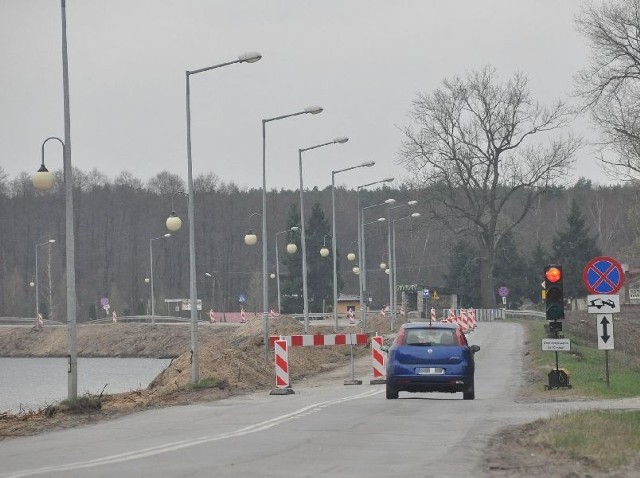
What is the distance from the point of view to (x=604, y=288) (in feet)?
87.6

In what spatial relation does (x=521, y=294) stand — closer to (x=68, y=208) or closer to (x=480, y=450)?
(x=68, y=208)

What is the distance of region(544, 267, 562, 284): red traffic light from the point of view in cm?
2830

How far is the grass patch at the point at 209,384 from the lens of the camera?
30.8m

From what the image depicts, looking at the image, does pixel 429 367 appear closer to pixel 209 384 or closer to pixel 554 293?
pixel 554 293

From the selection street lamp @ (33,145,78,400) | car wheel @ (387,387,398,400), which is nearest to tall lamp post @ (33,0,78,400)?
street lamp @ (33,145,78,400)

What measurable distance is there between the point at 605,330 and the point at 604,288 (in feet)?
3.31

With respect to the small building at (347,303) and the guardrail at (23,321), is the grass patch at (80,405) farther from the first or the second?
the small building at (347,303)

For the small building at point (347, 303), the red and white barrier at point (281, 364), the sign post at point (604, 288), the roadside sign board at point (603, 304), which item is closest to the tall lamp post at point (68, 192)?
the red and white barrier at point (281, 364)

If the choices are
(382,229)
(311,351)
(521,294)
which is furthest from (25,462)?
(382,229)

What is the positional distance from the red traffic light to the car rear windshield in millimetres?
2438

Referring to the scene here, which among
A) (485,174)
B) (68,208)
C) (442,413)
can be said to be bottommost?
(442,413)

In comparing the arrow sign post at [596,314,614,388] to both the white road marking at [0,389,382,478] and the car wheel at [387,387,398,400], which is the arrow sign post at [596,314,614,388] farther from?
the white road marking at [0,389,382,478]

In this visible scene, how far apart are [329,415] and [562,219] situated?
14104 cm

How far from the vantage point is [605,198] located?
15475 centimetres
